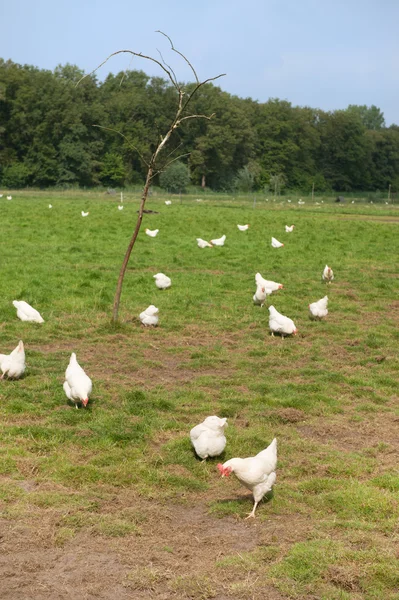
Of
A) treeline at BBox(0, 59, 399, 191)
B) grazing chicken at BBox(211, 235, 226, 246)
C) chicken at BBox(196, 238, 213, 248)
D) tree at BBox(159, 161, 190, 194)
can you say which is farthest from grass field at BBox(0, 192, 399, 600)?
tree at BBox(159, 161, 190, 194)

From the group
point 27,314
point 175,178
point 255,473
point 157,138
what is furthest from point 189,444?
point 175,178

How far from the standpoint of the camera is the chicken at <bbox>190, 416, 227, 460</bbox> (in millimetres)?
7031

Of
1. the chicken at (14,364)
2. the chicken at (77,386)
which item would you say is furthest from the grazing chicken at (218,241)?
the chicken at (77,386)

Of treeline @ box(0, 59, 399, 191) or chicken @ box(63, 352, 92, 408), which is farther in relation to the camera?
treeline @ box(0, 59, 399, 191)

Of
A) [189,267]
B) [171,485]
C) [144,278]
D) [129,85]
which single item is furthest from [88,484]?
[129,85]

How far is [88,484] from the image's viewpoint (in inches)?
257

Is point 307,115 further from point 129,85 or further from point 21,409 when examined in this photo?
point 21,409

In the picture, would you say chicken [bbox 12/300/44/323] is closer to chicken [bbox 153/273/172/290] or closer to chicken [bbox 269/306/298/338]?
chicken [bbox 153/273/172/290]

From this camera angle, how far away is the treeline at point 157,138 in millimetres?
80250

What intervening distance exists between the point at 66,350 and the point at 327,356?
4188 mm

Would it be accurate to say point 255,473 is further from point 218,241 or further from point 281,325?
point 218,241

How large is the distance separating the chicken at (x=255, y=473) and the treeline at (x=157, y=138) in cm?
6417

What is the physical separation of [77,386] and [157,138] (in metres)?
61.9

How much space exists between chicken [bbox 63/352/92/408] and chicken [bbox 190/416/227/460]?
1.68 meters
